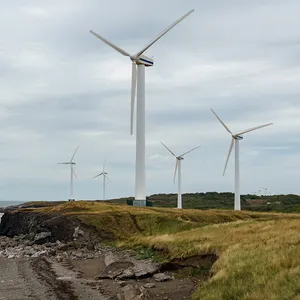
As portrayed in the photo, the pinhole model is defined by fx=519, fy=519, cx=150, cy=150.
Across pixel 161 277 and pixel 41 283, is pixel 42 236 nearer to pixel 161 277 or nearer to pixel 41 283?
pixel 41 283

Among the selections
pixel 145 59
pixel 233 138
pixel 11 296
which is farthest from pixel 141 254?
pixel 233 138

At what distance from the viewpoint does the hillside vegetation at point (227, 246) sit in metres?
21.5

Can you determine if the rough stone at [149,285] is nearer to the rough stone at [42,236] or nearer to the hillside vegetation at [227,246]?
the hillside vegetation at [227,246]

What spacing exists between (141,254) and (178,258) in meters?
9.19

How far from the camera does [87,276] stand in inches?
1534

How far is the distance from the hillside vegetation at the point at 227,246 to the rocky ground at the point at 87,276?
2.43 m

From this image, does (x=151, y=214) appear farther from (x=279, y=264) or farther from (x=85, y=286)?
(x=279, y=264)

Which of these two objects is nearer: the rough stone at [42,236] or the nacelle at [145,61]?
the rough stone at [42,236]

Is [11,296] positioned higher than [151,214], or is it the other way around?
[151,214]

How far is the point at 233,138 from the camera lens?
10588 cm

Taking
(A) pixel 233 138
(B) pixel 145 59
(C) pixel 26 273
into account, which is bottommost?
(C) pixel 26 273

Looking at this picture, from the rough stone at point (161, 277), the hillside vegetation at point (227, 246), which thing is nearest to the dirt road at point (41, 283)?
the rough stone at point (161, 277)

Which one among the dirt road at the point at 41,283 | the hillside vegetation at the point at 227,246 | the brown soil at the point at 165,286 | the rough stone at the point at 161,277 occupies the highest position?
the hillside vegetation at the point at 227,246

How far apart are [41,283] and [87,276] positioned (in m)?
4.23
